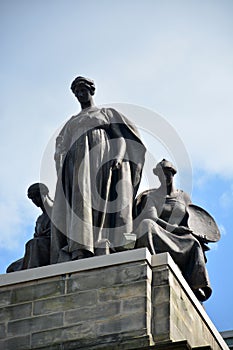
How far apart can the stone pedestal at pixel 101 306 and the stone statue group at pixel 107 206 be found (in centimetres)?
61

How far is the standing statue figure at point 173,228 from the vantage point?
19.6 metres

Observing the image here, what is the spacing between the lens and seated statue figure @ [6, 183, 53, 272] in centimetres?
2012

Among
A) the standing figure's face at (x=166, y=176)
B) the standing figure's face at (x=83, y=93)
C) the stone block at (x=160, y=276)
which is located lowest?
the stone block at (x=160, y=276)

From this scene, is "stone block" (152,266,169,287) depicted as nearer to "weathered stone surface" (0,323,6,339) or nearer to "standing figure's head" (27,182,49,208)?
"weathered stone surface" (0,323,6,339)

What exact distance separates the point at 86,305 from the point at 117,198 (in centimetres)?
223

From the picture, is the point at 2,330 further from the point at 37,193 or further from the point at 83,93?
the point at 83,93

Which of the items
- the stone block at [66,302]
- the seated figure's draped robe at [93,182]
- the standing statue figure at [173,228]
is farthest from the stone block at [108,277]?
the standing statue figure at [173,228]

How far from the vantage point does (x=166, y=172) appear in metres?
20.9

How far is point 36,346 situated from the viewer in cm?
1842

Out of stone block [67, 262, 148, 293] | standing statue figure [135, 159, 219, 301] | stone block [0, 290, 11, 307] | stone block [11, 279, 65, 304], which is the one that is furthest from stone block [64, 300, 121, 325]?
standing statue figure [135, 159, 219, 301]

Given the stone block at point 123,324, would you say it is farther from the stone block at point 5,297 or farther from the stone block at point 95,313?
the stone block at point 5,297

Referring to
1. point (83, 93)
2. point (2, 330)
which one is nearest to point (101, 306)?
point (2, 330)

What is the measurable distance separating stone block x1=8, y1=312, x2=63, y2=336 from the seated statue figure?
1.40 m

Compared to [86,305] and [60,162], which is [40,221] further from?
[86,305]
